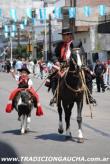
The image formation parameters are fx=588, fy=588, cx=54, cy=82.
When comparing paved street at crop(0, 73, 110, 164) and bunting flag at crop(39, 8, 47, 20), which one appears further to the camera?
bunting flag at crop(39, 8, 47, 20)

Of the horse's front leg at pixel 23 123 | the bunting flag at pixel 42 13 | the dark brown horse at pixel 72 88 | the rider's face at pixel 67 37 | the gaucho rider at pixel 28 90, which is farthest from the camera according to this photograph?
the bunting flag at pixel 42 13

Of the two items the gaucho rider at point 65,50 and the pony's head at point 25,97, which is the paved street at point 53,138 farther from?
the gaucho rider at point 65,50

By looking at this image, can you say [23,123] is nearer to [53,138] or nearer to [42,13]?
[53,138]

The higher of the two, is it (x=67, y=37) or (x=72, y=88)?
(x=67, y=37)

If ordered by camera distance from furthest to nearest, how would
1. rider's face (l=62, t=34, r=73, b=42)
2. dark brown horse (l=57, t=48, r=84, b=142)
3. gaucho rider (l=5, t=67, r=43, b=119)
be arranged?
1. gaucho rider (l=5, t=67, r=43, b=119)
2. rider's face (l=62, t=34, r=73, b=42)
3. dark brown horse (l=57, t=48, r=84, b=142)

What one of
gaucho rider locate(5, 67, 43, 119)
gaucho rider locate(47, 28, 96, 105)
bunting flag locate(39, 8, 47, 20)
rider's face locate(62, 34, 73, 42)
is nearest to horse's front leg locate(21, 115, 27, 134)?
gaucho rider locate(5, 67, 43, 119)

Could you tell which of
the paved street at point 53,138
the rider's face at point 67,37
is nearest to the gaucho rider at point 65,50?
the rider's face at point 67,37

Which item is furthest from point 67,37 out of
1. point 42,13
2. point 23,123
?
point 42,13

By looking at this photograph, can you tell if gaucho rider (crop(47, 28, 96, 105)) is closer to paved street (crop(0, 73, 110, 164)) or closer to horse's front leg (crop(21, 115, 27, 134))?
paved street (crop(0, 73, 110, 164))

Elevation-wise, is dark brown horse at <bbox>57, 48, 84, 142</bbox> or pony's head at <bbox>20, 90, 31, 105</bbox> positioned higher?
dark brown horse at <bbox>57, 48, 84, 142</bbox>

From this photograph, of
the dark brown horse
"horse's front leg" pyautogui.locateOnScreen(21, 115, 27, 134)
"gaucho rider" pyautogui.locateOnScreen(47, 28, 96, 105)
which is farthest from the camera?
"horse's front leg" pyautogui.locateOnScreen(21, 115, 27, 134)

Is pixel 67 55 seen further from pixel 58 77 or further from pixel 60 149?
pixel 60 149

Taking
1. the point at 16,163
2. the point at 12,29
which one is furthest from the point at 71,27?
the point at 16,163

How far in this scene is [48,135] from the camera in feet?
44.8
